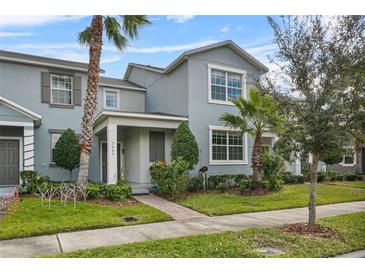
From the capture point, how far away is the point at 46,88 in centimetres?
1518

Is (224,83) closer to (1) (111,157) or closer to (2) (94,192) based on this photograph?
(1) (111,157)

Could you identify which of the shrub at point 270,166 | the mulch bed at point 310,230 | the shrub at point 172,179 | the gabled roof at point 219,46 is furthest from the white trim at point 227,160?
the mulch bed at point 310,230

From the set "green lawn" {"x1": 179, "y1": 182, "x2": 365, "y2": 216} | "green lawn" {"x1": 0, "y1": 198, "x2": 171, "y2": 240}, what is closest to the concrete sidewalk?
"green lawn" {"x1": 0, "y1": 198, "x2": 171, "y2": 240}

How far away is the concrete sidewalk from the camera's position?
236 inches

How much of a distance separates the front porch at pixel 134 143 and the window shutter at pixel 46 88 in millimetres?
2728

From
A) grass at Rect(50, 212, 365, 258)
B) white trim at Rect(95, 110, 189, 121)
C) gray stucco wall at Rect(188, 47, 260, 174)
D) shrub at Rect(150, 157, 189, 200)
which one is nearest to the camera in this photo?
grass at Rect(50, 212, 365, 258)

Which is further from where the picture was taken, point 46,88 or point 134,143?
point 134,143

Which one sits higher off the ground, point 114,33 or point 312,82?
point 114,33

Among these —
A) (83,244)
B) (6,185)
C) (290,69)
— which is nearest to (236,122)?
(290,69)

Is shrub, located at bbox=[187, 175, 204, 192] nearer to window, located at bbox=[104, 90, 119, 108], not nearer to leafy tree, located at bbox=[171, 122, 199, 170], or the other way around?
leafy tree, located at bbox=[171, 122, 199, 170]

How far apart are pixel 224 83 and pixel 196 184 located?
5453 millimetres

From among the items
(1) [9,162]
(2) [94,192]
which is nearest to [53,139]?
(1) [9,162]

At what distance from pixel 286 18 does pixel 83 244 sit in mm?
6858

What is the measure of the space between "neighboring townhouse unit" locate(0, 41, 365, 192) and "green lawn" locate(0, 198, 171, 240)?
4.24 m
